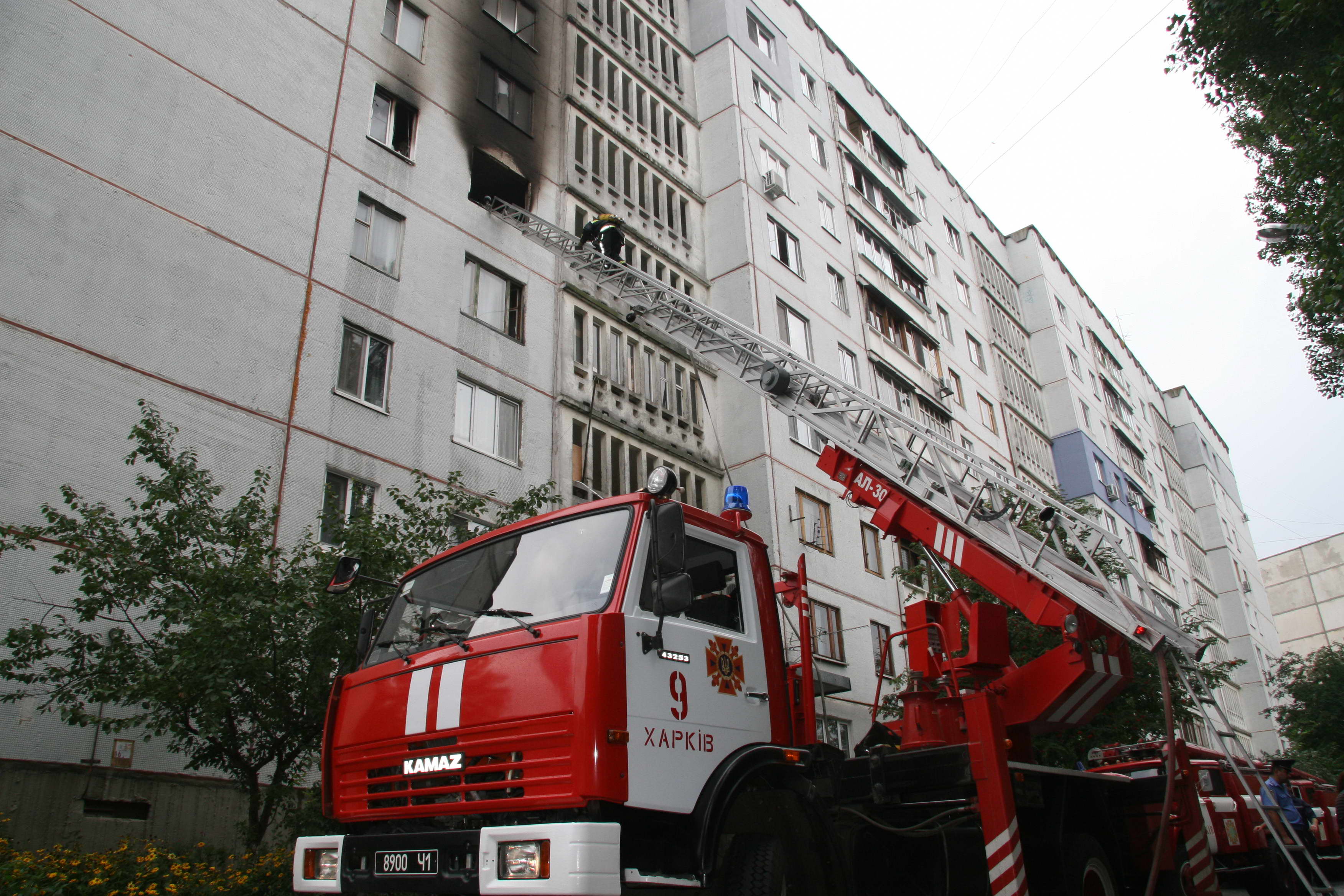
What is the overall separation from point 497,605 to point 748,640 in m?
1.73

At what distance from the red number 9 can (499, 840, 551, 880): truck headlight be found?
1191mm

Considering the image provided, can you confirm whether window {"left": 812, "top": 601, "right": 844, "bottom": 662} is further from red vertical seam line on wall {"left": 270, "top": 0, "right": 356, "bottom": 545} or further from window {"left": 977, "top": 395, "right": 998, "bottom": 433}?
window {"left": 977, "top": 395, "right": 998, "bottom": 433}

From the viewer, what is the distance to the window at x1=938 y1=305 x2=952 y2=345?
38.0m

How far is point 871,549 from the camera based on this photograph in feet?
88.2

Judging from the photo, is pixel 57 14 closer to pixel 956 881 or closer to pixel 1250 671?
pixel 956 881

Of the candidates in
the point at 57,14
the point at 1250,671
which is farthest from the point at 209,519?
the point at 1250,671

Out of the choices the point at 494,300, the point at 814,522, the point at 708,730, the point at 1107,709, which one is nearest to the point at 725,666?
the point at 708,730

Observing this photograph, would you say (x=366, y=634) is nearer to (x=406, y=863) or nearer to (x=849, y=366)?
(x=406, y=863)

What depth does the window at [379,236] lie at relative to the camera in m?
17.6

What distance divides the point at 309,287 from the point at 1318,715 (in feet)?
138

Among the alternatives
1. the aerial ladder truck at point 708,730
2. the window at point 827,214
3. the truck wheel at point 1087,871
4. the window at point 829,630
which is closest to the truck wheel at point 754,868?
the aerial ladder truck at point 708,730

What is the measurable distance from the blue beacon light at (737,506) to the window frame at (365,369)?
10374 millimetres

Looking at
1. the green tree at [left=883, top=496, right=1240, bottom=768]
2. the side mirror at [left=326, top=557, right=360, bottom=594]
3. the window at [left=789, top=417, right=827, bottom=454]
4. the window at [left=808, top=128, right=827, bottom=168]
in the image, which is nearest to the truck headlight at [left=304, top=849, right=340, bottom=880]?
the side mirror at [left=326, top=557, right=360, bottom=594]

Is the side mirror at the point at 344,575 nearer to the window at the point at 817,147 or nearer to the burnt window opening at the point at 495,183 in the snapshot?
the burnt window opening at the point at 495,183
